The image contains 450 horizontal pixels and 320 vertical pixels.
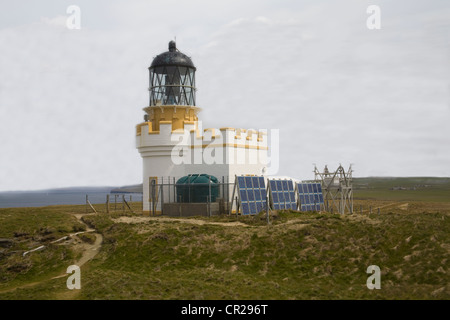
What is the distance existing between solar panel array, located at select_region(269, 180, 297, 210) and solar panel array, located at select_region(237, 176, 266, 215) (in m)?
1.04

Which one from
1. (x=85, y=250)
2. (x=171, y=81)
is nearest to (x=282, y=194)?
(x=171, y=81)

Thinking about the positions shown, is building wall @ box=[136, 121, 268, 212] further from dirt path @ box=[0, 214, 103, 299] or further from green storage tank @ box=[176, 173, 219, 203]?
dirt path @ box=[0, 214, 103, 299]

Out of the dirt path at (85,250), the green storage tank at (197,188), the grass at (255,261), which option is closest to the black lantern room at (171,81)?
the green storage tank at (197,188)

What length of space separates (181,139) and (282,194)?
9468 mm

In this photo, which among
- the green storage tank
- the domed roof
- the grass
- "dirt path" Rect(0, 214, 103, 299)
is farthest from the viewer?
the domed roof

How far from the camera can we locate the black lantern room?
40.7 m

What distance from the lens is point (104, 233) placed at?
31422mm

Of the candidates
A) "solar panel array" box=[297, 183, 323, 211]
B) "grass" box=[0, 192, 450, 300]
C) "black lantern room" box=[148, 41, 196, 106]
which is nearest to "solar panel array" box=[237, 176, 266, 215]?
"grass" box=[0, 192, 450, 300]

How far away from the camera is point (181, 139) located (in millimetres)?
39531

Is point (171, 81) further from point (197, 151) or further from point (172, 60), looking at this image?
point (197, 151)

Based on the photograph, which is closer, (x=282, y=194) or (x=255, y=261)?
(x=255, y=261)

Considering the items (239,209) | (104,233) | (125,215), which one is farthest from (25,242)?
(239,209)

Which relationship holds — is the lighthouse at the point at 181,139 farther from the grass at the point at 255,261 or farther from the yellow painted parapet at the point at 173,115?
the grass at the point at 255,261
